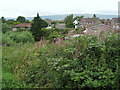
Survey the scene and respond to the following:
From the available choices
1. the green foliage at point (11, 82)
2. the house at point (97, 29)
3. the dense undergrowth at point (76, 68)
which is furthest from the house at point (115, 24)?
the green foliage at point (11, 82)

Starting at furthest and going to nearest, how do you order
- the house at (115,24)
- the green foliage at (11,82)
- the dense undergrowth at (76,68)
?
1. the house at (115,24)
2. the green foliage at (11,82)
3. the dense undergrowth at (76,68)

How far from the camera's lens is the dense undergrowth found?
291 cm

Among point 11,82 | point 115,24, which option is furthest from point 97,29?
point 11,82

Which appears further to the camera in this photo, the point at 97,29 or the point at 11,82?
the point at 97,29

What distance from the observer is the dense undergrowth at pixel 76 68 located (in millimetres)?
2912

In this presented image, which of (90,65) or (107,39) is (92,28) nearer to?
(107,39)

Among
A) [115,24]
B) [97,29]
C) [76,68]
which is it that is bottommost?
[76,68]

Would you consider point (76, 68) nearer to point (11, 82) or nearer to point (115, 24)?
point (11, 82)

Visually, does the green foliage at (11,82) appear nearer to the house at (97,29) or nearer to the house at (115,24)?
the house at (97,29)

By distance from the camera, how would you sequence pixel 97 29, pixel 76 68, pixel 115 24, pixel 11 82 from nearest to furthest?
pixel 76 68, pixel 11 82, pixel 115 24, pixel 97 29

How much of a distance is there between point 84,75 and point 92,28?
2.03 meters

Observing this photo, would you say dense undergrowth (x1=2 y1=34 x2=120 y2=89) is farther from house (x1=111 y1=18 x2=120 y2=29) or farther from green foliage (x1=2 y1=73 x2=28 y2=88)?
house (x1=111 y1=18 x2=120 y2=29)

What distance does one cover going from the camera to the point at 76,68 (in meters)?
3.29

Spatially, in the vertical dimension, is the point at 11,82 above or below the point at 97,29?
below
